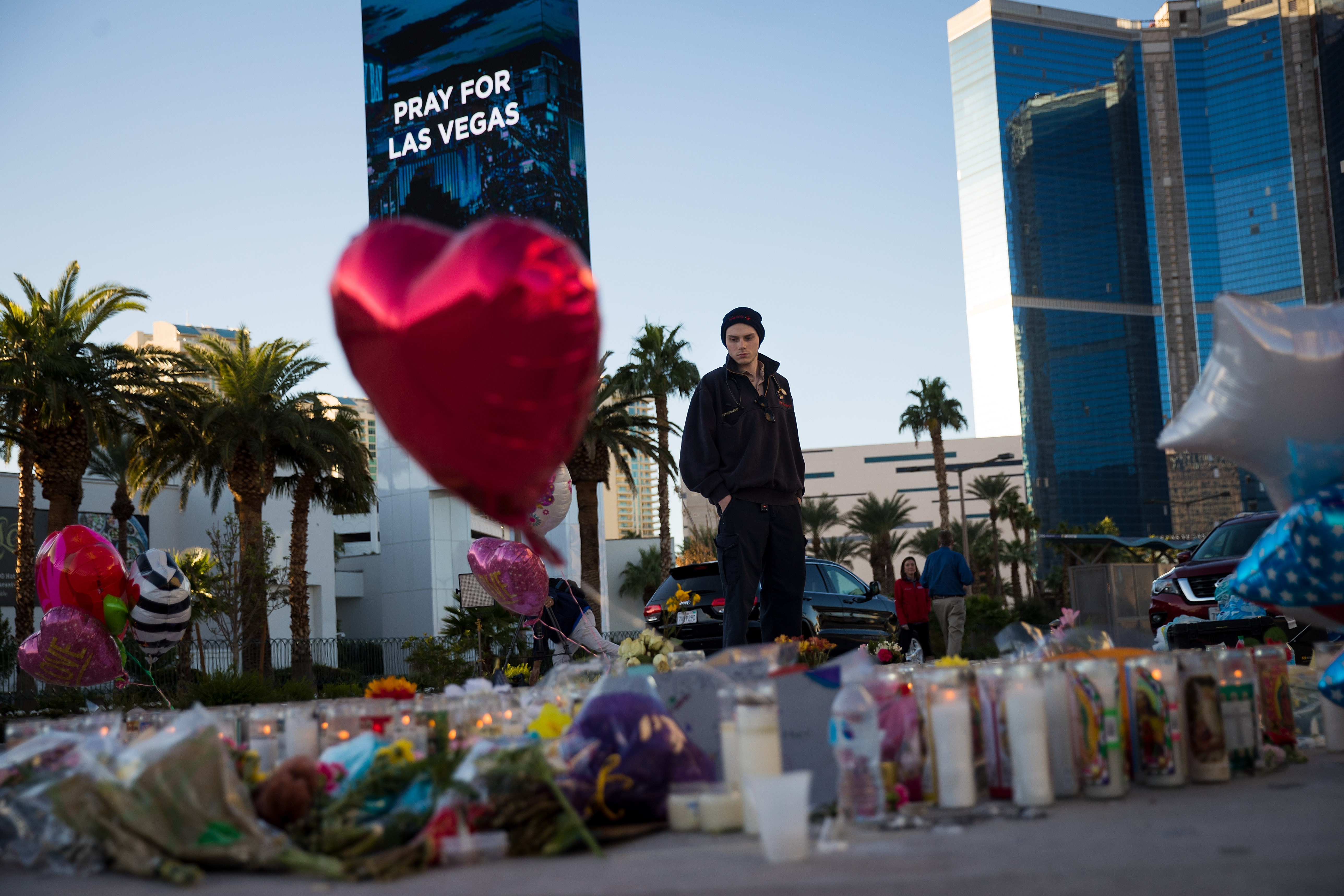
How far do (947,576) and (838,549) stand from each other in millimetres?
43478

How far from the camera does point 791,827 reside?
2.61 metres

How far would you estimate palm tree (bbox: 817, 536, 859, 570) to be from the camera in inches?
2234

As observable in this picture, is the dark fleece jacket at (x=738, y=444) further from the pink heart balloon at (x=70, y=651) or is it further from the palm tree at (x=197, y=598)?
the palm tree at (x=197, y=598)

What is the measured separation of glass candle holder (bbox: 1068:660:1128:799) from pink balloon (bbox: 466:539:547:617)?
839cm

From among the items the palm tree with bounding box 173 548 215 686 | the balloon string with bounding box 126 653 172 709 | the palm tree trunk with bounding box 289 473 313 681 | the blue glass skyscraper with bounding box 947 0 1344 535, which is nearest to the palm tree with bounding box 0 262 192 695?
the palm tree with bounding box 173 548 215 686

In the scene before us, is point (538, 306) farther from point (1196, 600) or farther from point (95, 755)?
point (1196, 600)

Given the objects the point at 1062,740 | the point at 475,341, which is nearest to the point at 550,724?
the point at 475,341

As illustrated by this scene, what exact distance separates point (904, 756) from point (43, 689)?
1103 inches

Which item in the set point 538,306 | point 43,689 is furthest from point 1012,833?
point 43,689

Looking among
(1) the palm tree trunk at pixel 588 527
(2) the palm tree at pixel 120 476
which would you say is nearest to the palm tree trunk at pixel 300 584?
(2) the palm tree at pixel 120 476

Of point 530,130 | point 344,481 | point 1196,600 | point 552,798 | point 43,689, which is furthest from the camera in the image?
point 530,130

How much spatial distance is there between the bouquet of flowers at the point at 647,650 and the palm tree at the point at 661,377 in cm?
2572

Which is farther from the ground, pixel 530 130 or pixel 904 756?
pixel 530 130

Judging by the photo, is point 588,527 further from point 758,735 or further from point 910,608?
point 758,735
